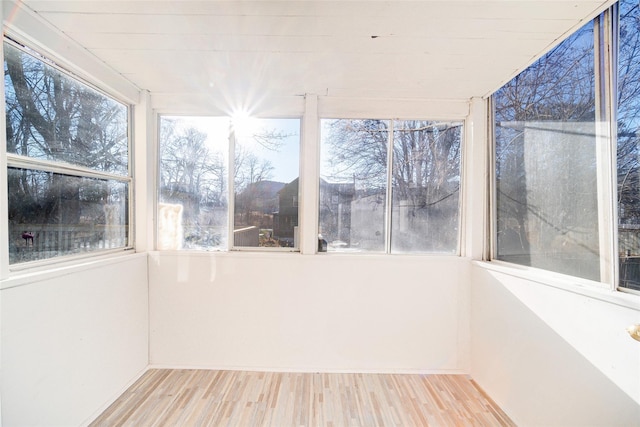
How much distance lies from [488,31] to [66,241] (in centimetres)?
289

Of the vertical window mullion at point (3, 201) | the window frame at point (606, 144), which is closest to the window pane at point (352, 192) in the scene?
the window frame at point (606, 144)

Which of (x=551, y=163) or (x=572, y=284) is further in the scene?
(x=551, y=163)

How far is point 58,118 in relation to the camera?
1.57m

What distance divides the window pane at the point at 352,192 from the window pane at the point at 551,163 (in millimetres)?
966

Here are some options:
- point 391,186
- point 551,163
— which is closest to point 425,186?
point 391,186

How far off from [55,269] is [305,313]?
1697 mm

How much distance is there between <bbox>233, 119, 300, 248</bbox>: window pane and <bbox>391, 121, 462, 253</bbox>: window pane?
3.12ft

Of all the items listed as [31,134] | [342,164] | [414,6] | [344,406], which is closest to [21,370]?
[31,134]

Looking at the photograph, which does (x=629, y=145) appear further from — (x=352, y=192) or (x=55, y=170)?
(x=55, y=170)

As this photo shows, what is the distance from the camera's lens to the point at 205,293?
2.22 metres

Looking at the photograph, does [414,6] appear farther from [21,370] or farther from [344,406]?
[21,370]

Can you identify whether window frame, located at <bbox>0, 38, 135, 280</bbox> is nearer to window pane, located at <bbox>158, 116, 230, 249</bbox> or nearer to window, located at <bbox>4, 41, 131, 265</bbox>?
window, located at <bbox>4, 41, 131, 265</bbox>

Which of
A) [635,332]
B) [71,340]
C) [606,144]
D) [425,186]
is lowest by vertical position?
[71,340]

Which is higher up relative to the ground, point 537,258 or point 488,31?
point 488,31
